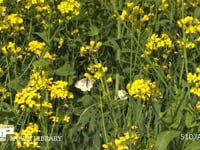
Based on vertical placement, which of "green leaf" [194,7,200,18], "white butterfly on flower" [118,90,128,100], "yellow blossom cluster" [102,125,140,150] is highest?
"green leaf" [194,7,200,18]

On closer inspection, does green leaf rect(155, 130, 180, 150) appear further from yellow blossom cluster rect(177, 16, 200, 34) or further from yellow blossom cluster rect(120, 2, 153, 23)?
yellow blossom cluster rect(120, 2, 153, 23)

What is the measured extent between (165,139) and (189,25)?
0.69 meters

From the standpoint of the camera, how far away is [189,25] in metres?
2.46

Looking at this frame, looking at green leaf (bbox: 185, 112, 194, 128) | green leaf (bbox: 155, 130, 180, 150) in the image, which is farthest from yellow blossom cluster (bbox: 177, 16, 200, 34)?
green leaf (bbox: 155, 130, 180, 150)

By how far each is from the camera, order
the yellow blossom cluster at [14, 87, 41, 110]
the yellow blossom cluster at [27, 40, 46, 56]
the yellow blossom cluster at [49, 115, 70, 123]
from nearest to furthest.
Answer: the yellow blossom cluster at [14, 87, 41, 110] → the yellow blossom cluster at [49, 115, 70, 123] → the yellow blossom cluster at [27, 40, 46, 56]

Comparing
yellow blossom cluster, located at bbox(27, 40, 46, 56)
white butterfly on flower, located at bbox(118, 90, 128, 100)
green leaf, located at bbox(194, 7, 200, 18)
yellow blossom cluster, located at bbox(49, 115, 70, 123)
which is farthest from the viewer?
green leaf, located at bbox(194, 7, 200, 18)

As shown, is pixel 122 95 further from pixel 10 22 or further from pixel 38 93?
pixel 10 22

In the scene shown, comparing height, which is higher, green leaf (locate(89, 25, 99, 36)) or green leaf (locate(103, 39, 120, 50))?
green leaf (locate(89, 25, 99, 36))

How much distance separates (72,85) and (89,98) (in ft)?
0.83

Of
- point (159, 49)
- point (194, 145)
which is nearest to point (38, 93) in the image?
point (194, 145)

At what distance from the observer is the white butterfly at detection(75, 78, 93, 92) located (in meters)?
2.57

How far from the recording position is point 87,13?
305cm

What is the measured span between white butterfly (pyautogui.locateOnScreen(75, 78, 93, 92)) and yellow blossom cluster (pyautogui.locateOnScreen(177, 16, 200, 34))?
1.48ft

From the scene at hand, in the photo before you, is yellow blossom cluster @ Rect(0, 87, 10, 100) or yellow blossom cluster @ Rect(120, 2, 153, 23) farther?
yellow blossom cluster @ Rect(120, 2, 153, 23)
